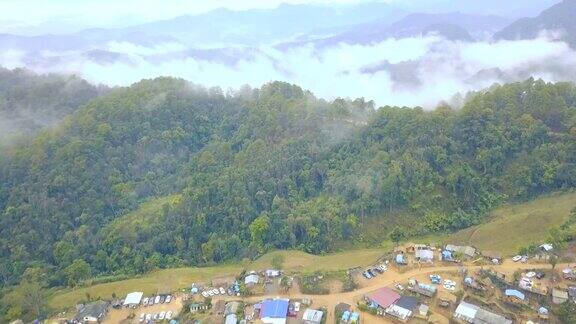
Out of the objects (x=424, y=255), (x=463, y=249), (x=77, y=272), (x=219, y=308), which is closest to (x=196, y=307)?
(x=219, y=308)

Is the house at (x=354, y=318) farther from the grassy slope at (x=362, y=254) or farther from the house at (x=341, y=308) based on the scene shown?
the grassy slope at (x=362, y=254)

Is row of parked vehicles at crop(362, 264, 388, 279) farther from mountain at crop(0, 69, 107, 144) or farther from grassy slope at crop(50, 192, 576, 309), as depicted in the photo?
mountain at crop(0, 69, 107, 144)

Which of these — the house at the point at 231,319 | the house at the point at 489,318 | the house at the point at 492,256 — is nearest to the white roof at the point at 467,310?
the house at the point at 489,318

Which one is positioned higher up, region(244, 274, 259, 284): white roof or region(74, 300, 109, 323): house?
region(244, 274, 259, 284): white roof

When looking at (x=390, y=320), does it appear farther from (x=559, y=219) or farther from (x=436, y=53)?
(x=436, y=53)

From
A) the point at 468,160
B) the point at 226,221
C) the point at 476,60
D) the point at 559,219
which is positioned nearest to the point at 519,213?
the point at 559,219

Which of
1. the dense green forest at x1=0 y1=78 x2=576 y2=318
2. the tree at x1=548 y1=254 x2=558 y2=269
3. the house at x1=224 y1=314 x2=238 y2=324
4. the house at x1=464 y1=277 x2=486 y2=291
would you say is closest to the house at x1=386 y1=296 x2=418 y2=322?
the house at x1=464 y1=277 x2=486 y2=291
